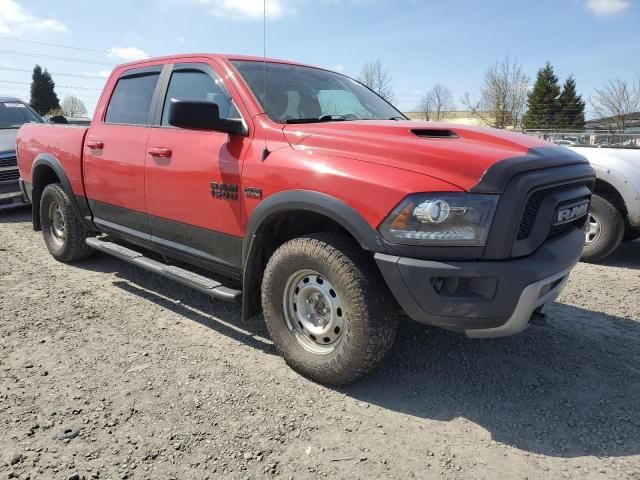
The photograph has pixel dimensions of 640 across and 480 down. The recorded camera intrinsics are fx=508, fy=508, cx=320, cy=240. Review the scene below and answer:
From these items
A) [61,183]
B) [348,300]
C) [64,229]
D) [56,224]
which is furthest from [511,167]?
[56,224]

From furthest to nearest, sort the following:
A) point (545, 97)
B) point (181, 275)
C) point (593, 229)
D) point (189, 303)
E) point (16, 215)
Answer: point (545, 97) → point (16, 215) → point (593, 229) → point (189, 303) → point (181, 275)

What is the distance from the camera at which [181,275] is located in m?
3.63

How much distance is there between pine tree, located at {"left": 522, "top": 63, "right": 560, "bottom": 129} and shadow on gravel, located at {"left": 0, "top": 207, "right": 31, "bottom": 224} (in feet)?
156

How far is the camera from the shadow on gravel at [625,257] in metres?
5.73

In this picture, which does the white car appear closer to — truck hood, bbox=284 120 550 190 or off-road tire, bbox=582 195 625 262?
off-road tire, bbox=582 195 625 262

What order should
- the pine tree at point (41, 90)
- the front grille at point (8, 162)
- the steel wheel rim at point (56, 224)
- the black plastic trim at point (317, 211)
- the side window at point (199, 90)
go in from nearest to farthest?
1. the black plastic trim at point (317, 211)
2. the side window at point (199, 90)
3. the steel wheel rim at point (56, 224)
4. the front grille at point (8, 162)
5. the pine tree at point (41, 90)

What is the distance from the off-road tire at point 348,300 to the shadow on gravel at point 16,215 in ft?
21.5

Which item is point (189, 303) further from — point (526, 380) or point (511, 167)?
point (511, 167)

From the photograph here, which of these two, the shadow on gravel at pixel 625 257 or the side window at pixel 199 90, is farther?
the shadow on gravel at pixel 625 257

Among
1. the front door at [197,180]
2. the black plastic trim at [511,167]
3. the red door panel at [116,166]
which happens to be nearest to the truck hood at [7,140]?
the red door panel at [116,166]

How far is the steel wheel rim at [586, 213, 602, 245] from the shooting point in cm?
555

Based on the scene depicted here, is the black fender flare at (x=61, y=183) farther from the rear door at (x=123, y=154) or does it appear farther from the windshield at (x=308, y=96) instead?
the windshield at (x=308, y=96)

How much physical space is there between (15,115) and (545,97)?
160 ft

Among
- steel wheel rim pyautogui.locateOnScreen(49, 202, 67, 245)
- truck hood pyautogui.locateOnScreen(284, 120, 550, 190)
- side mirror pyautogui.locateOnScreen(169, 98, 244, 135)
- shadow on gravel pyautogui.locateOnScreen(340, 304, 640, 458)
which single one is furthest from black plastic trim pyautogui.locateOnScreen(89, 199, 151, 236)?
shadow on gravel pyautogui.locateOnScreen(340, 304, 640, 458)
